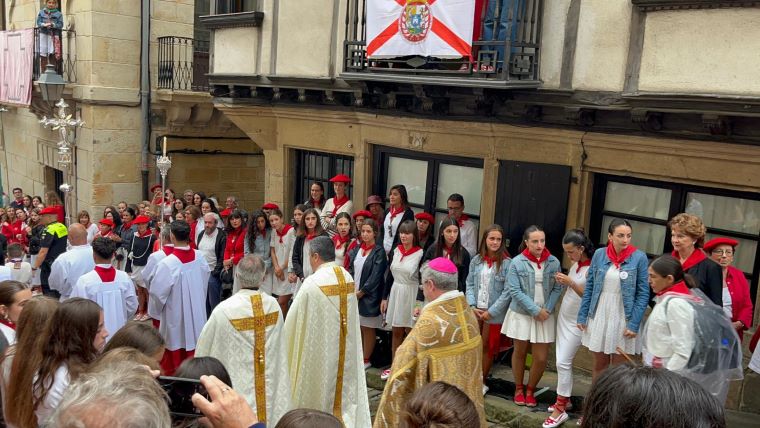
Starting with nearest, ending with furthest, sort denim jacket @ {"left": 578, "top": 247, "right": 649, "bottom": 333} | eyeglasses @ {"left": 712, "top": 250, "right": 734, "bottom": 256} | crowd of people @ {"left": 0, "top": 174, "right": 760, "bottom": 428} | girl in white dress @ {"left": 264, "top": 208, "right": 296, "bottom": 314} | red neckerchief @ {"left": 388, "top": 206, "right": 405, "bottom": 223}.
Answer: crowd of people @ {"left": 0, "top": 174, "right": 760, "bottom": 428}
denim jacket @ {"left": 578, "top": 247, "right": 649, "bottom": 333}
eyeglasses @ {"left": 712, "top": 250, "right": 734, "bottom": 256}
red neckerchief @ {"left": 388, "top": 206, "right": 405, "bottom": 223}
girl in white dress @ {"left": 264, "top": 208, "right": 296, "bottom": 314}

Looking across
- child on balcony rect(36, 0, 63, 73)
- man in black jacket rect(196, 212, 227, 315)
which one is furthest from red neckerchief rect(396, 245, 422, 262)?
child on balcony rect(36, 0, 63, 73)

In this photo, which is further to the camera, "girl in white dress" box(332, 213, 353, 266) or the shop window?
the shop window

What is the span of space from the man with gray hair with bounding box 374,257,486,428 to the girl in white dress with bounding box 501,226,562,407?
59.1 inches

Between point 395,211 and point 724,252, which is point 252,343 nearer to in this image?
point 395,211

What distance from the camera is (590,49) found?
6.98 m

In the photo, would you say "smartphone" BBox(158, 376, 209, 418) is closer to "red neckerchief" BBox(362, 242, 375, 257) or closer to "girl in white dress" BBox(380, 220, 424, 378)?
"girl in white dress" BBox(380, 220, 424, 378)

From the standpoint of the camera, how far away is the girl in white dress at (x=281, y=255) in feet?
29.4

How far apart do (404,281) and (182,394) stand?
185 inches

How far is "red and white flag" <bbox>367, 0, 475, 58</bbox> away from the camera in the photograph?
7.38 meters

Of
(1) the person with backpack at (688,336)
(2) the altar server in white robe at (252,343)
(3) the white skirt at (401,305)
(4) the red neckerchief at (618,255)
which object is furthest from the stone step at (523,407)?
(2) the altar server in white robe at (252,343)

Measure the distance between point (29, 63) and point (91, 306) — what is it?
522 inches

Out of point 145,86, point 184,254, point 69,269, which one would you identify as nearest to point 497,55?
point 184,254

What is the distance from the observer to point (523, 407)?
259 inches

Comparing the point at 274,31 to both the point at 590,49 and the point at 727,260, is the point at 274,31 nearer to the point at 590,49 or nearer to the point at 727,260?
the point at 590,49
